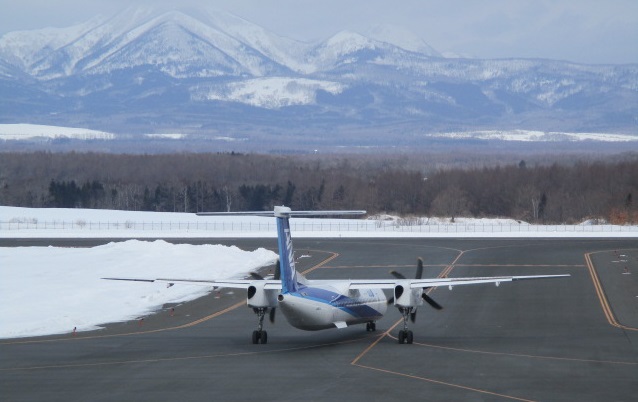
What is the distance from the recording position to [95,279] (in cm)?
6147

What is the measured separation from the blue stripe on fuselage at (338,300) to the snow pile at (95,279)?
1213 cm

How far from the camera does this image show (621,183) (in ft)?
534

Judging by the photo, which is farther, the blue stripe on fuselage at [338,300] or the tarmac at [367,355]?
the blue stripe on fuselage at [338,300]

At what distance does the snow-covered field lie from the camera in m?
48.8

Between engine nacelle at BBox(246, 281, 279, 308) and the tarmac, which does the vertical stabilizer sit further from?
the tarmac

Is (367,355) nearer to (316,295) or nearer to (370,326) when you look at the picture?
(316,295)

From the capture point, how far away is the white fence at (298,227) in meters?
115

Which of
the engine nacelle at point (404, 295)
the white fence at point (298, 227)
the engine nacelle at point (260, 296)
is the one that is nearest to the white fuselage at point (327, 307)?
the engine nacelle at point (260, 296)

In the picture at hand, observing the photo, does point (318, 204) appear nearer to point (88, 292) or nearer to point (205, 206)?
point (205, 206)

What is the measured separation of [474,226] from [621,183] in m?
48.4

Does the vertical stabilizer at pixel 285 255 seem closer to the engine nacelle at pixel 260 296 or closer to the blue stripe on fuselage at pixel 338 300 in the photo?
the blue stripe on fuselage at pixel 338 300

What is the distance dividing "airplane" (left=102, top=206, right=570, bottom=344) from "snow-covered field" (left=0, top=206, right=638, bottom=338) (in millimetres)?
9984

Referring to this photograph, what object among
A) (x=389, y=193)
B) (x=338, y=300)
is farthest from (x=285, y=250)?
(x=389, y=193)

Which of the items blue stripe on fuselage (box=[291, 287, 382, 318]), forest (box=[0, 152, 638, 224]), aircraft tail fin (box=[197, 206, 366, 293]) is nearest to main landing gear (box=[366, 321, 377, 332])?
blue stripe on fuselage (box=[291, 287, 382, 318])
